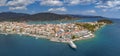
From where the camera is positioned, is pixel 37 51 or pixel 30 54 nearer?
pixel 30 54

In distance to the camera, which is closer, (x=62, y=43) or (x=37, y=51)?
(x=37, y=51)

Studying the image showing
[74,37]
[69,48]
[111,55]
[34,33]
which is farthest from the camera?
[34,33]

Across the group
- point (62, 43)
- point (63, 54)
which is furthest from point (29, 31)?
point (63, 54)

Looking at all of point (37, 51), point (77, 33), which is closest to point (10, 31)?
point (77, 33)

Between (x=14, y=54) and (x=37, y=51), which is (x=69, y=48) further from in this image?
(x=14, y=54)

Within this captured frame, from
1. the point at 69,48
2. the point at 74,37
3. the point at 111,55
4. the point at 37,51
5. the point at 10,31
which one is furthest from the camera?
the point at 10,31

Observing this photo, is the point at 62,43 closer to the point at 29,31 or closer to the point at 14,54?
the point at 14,54

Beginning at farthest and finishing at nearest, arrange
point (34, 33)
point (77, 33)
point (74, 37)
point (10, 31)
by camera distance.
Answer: point (10, 31) → point (34, 33) → point (77, 33) → point (74, 37)

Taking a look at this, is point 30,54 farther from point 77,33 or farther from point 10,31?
point 10,31

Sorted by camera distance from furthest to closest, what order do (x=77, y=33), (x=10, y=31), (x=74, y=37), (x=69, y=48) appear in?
(x=10, y=31)
(x=77, y=33)
(x=74, y=37)
(x=69, y=48)
